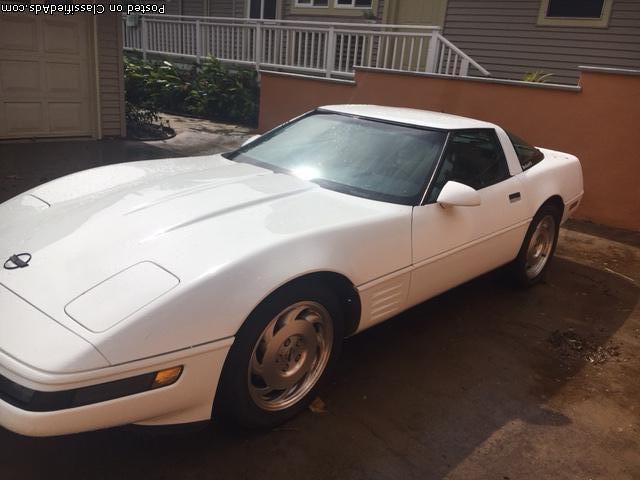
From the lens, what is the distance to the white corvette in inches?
76.0

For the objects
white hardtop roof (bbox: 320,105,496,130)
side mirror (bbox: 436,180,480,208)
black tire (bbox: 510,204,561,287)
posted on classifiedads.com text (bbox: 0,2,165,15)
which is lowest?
black tire (bbox: 510,204,561,287)

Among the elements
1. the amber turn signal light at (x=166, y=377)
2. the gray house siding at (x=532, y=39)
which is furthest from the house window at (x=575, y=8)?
Result: the amber turn signal light at (x=166, y=377)

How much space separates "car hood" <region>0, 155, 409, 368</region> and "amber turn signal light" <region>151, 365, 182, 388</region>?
10 cm

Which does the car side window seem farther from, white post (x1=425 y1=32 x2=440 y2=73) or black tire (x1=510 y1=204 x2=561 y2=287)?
white post (x1=425 y1=32 x2=440 y2=73)

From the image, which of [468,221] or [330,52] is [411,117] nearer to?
[468,221]

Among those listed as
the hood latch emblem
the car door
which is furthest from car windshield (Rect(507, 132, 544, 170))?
the hood latch emblem

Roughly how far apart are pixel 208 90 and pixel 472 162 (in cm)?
984

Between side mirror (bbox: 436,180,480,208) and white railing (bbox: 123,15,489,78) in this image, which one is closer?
side mirror (bbox: 436,180,480,208)

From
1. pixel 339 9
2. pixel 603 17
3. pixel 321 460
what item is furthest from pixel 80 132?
pixel 603 17

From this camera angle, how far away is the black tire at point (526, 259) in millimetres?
4238

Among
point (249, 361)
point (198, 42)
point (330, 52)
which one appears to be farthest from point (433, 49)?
point (249, 361)

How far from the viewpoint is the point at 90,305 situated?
6.63 ft

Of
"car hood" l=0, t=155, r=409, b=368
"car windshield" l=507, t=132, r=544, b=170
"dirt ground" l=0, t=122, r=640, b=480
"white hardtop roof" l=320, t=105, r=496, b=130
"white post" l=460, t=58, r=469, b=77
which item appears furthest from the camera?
"white post" l=460, t=58, r=469, b=77

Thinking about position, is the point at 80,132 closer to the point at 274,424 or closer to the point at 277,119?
the point at 277,119
